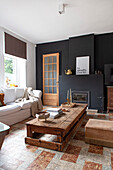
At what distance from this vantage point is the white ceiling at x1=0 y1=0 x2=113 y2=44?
9.70 feet

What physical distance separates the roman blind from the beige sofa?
1415 mm

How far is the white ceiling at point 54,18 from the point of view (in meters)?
2.96

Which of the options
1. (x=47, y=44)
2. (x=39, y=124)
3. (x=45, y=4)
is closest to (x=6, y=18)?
(x=45, y=4)

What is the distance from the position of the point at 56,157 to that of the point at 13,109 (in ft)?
5.83

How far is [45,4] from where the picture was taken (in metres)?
2.96

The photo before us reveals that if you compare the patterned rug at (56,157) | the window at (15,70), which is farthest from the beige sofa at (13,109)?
the patterned rug at (56,157)

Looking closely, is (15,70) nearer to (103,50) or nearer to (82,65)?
(82,65)

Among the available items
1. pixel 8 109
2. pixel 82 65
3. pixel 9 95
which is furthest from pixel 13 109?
pixel 82 65

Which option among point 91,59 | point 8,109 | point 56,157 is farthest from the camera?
point 91,59

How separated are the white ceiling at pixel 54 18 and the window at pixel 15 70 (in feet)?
3.35

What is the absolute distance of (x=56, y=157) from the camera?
5.53ft

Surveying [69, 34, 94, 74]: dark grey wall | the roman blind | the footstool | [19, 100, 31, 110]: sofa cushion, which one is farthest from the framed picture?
the footstool

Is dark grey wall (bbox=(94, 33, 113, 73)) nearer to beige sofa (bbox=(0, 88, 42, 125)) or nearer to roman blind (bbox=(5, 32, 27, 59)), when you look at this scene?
beige sofa (bbox=(0, 88, 42, 125))

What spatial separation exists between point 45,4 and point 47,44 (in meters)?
2.75
